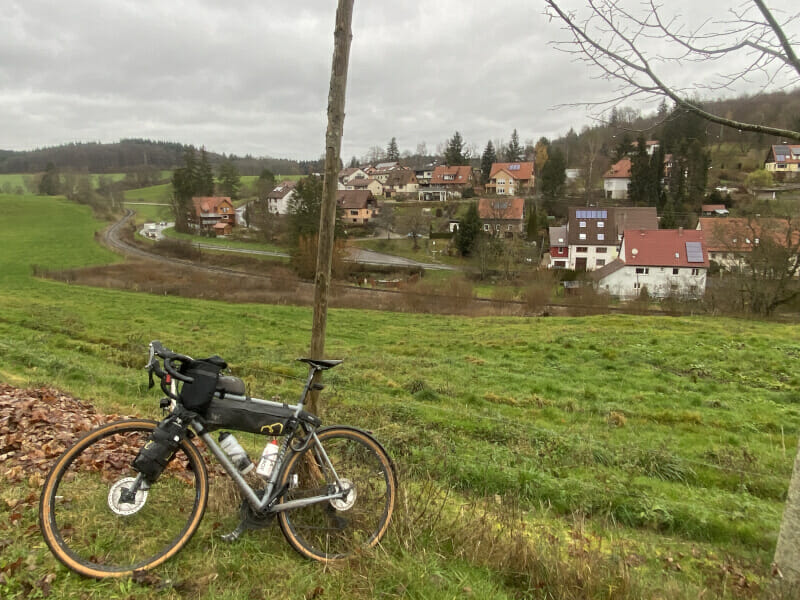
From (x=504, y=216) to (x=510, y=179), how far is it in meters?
23.1

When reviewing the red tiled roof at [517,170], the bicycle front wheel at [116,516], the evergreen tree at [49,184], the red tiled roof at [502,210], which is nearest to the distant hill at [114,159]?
the evergreen tree at [49,184]

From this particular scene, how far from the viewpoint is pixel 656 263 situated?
41406mm

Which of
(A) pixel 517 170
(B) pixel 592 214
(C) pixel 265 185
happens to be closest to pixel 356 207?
(C) pixel 265 185

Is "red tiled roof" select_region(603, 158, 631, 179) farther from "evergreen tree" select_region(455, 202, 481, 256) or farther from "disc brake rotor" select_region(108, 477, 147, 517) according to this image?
"disc brake rotor" select_region(108, 477, 147, 517)

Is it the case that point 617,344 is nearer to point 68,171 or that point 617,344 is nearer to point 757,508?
point 757,508

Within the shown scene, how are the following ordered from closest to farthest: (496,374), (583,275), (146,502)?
(146,502) < (496,374) < (583,275)

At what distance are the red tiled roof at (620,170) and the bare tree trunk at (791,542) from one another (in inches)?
3001

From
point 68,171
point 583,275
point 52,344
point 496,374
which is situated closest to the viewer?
point 496,374

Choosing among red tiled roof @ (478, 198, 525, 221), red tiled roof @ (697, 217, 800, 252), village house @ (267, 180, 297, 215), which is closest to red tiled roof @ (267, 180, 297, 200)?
village house @ (267, 180, 297, 215)

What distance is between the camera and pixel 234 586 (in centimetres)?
285

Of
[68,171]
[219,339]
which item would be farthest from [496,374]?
[68,171]

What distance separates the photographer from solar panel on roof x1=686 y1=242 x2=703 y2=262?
135 ft

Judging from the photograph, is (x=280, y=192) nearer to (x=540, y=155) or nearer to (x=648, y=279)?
(x=540, y=155)

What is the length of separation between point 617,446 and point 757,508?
1.96m
